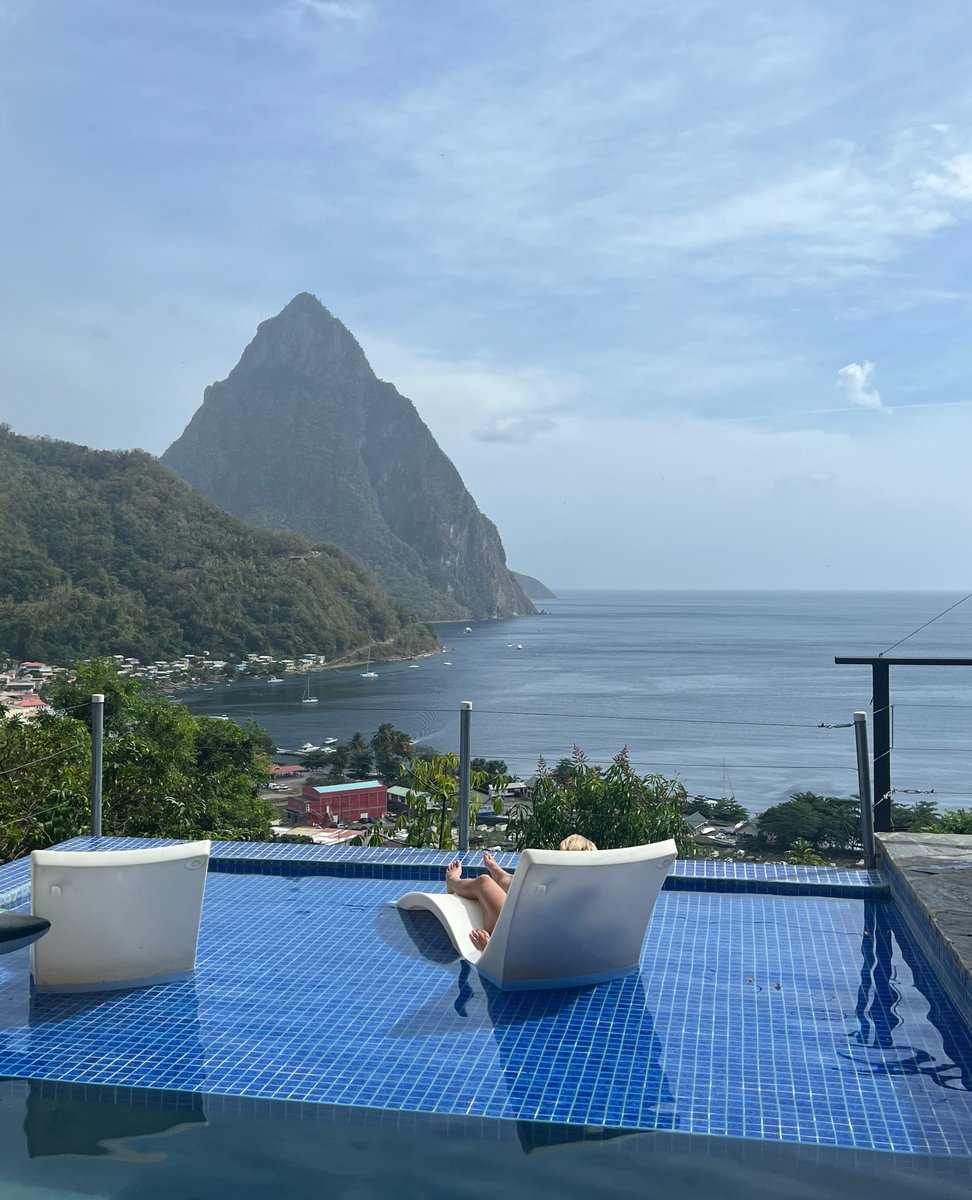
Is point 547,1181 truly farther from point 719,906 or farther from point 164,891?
point 719,906

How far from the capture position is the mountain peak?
138500 mm

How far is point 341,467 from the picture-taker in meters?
125

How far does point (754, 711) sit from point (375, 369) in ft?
356

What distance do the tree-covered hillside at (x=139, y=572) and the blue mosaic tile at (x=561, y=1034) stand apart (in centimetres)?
4076

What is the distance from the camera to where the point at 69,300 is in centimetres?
3083

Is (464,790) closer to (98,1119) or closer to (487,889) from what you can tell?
(487,889)

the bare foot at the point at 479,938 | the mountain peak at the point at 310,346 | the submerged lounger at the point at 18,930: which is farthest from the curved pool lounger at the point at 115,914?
the mountain peak at the point at 310,346

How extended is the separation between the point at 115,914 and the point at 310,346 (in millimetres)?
141558

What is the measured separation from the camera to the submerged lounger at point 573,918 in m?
3.23

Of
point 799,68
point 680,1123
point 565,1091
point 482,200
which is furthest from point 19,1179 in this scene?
point 482,200

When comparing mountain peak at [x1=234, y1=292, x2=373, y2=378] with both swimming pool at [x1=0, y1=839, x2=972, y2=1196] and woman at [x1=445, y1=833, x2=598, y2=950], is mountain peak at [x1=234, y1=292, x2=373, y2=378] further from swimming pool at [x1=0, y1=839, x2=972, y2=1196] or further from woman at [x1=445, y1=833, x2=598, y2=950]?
swimming pool at [x1=0, y1=839, x2=972, y2=1196]

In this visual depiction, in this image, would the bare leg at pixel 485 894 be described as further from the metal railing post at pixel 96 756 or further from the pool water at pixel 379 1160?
the metal railing post at pixel 96 756

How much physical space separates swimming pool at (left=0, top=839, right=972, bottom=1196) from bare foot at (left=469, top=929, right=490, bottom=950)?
0.10 metres

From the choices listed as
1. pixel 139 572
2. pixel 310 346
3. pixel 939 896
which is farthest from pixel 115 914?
pixel 310 346
